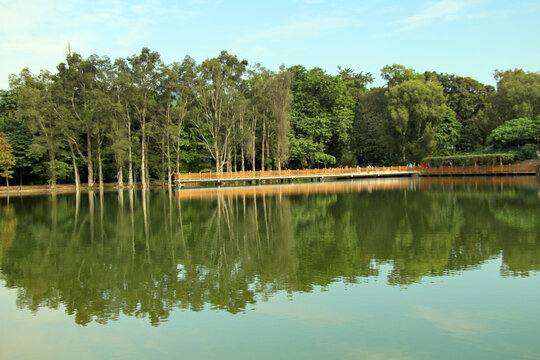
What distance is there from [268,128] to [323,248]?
4259 cm

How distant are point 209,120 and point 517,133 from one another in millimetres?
31744

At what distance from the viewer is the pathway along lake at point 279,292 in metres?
6.71

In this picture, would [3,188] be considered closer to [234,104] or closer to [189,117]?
[189,117]

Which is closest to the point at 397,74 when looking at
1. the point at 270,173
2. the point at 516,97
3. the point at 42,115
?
the point at 516,97

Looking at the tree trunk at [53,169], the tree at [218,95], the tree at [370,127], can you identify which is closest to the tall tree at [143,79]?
the tree at [218,95]

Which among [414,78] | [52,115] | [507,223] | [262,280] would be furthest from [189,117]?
[262,280]

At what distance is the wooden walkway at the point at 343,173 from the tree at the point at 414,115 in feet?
9.61

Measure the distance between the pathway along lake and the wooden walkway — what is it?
31443mm

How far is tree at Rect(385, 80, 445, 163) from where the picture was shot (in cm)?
5647

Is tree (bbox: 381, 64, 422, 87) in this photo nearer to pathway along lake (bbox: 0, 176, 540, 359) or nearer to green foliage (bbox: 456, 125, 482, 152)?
green foliage (bbox: 456, 125, 482, 152)

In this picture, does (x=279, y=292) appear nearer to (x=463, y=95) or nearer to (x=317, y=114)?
(x=317, y=114)

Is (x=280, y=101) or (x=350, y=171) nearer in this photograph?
(x=280, y=101)

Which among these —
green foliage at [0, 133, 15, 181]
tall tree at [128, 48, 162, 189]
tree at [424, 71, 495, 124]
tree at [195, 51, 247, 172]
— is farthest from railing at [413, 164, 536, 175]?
green foliage at [0, 133, 15, 181]

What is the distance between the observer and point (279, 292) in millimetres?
9000
